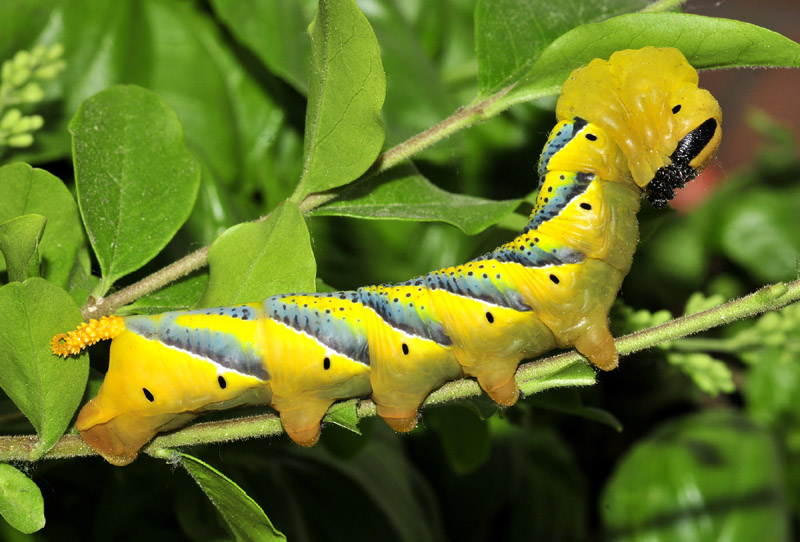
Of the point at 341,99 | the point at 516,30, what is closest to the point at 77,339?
the point at 341,99

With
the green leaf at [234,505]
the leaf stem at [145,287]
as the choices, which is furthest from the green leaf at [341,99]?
the green leaf at [234,505]

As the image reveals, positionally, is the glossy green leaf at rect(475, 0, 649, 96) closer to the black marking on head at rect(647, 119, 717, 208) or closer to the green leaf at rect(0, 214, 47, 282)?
the black marking on head at rect(647, 119, 717, 208)

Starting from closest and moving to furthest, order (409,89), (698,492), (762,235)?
(409,89)
(698,492)
(762,235)

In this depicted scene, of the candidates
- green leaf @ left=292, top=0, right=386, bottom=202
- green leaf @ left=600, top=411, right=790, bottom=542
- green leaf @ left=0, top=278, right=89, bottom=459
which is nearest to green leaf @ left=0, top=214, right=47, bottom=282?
green leaf @ left=0, top=278, right=89, bottom=459

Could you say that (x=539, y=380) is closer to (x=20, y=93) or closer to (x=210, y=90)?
(x=20, y=93)

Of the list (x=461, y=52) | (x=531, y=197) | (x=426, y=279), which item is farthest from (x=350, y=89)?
(x=461, y=52)
